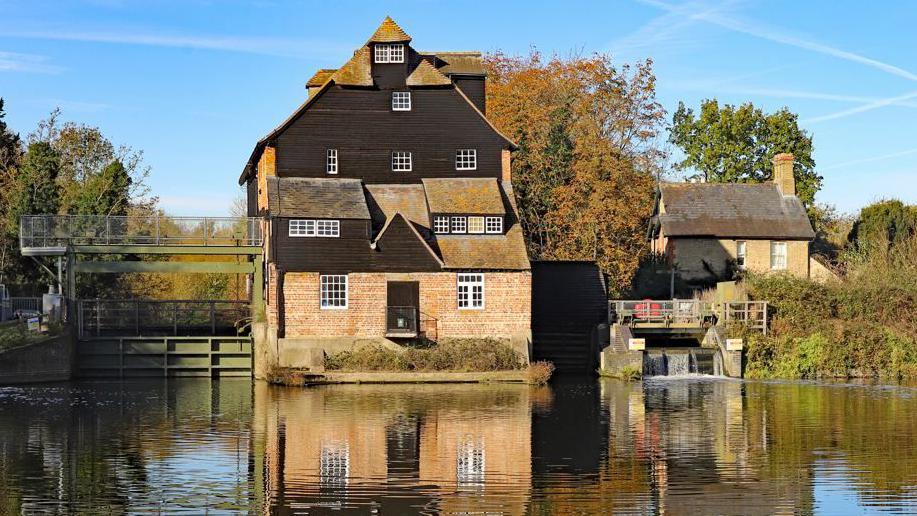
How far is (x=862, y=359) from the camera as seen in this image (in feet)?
169

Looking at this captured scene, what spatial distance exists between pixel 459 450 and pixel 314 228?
1942 centimetres

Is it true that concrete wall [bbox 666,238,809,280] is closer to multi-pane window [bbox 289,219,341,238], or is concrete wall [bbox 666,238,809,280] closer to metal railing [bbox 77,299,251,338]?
multi-pane window [bbox 289,219,341,238]

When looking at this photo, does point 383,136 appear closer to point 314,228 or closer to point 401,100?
point 401,100

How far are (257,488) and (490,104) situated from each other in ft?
162

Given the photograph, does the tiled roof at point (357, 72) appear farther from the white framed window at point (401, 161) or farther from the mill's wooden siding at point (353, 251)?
the mill's wooden siding at point (353, 251)

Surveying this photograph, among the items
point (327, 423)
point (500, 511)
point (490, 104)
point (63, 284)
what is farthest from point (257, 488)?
point (490, 104)

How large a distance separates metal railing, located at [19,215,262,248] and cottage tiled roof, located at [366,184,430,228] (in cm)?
541

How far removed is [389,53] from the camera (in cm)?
5191

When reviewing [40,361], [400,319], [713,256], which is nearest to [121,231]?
[40,361]

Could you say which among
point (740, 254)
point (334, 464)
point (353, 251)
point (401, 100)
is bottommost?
point (334, 464)

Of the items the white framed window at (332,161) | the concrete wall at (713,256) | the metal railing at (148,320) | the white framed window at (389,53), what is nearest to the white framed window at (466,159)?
the white framed window at (389,53)

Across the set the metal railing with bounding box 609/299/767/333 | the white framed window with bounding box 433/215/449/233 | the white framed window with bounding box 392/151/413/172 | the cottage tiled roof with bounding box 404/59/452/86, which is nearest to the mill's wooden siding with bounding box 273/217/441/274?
the white framed window with bounding box 433/215/449/233

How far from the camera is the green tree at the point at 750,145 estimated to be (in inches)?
3169

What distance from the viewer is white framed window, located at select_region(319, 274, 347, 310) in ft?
160
